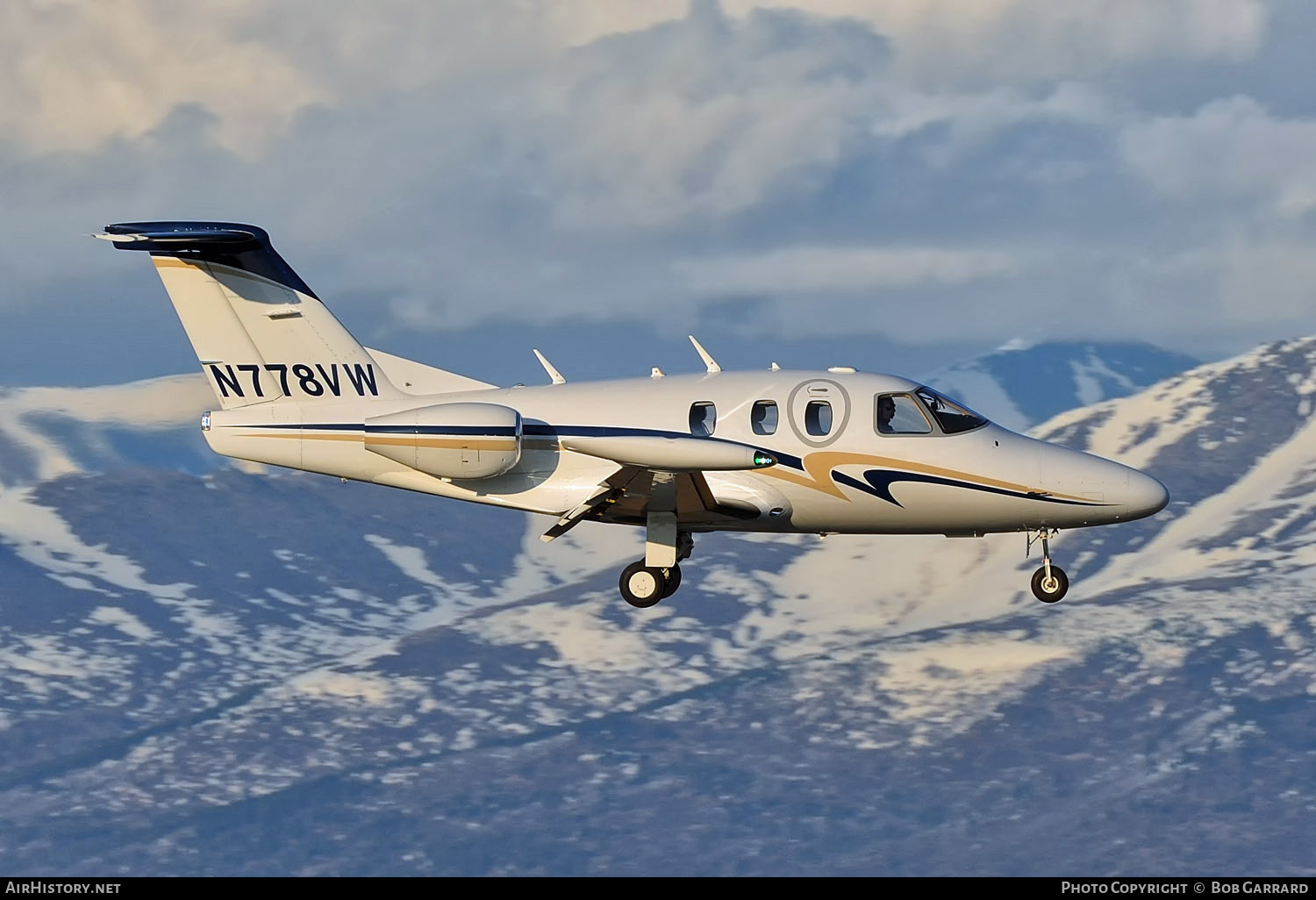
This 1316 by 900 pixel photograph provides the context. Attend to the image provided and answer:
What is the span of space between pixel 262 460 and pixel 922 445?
1180 centimetres

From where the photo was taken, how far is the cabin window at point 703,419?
33188mm

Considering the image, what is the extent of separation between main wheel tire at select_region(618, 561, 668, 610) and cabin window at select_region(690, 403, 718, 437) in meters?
2.72

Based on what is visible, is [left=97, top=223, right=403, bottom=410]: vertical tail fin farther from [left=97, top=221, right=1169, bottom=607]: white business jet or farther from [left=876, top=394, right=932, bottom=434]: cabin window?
[left=876, top=394, right=932, bottom=434]: cabin window

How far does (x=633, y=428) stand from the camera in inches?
1312

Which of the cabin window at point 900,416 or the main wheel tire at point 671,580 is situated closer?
the cabin window at point 900,416

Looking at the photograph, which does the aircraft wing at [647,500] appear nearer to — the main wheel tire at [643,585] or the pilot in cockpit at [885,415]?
the main wheel tire at [643,585]

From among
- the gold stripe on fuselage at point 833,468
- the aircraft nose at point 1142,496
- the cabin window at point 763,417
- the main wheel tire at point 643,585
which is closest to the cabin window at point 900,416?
the gold stripe on fuselage at point 833,468

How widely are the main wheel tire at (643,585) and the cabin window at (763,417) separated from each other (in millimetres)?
3260

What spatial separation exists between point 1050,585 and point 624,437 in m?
8.02
